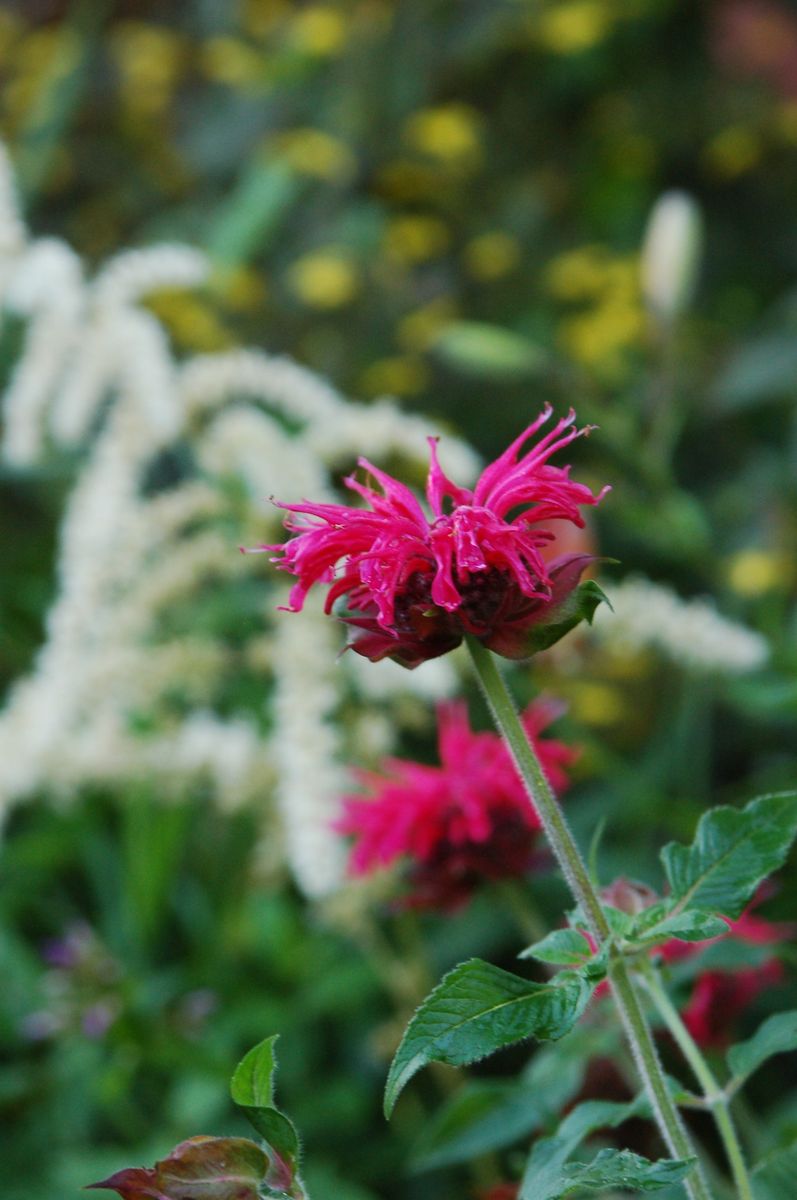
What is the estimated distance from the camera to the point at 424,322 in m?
1.25

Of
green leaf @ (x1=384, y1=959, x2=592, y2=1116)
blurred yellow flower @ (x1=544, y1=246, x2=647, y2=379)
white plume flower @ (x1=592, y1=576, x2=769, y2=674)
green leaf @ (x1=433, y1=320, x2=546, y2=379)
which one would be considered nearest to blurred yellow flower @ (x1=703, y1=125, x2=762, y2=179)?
blurred yellow flower @ (x1=544, y1=246, x2=647, y2=379)

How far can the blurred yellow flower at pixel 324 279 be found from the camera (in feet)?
3.90

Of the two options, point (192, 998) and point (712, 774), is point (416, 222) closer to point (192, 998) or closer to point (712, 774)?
point (712, 774)

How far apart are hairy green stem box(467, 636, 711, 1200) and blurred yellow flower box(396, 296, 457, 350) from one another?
0.96 meters

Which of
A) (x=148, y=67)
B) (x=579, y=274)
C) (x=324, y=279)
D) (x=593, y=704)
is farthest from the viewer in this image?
(x=148, y=67)

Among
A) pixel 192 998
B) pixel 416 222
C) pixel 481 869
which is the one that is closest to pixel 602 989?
pixel 481 869

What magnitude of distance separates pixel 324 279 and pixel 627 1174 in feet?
3.37

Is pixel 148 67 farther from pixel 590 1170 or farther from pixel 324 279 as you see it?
pixel 590 1170

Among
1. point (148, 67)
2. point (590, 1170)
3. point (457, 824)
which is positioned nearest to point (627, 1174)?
point (590, 1170)

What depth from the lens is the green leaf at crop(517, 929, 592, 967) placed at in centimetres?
28

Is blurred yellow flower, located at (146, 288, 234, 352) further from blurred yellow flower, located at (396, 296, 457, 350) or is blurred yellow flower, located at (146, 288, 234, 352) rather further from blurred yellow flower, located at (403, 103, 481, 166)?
blurred yellow flower, located at (403, 103, 481, 166)

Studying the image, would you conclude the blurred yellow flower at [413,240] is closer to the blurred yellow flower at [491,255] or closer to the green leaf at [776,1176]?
the blurred yellow flower at [491,255]

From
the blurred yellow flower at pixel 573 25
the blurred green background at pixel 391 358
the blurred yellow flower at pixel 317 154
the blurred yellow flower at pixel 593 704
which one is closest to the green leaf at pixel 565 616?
the blurred green background at pixel 391 358

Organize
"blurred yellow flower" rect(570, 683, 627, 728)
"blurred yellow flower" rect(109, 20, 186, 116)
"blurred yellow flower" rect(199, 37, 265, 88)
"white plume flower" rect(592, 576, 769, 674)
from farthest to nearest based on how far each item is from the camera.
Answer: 1. "blurred yellow flower" rect(109, 20, 186, 116)
2. "blurred yellow flower" rect(199, 37, 265, 88)
3. "blurred yellow flower" rect(570, 683, 627, 728)
4. "white plume flower" rect(592, 576, 769, 674)
